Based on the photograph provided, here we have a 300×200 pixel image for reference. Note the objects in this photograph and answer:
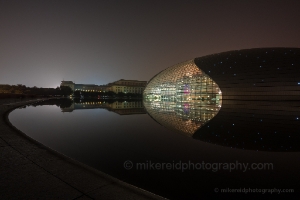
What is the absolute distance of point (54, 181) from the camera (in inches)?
145

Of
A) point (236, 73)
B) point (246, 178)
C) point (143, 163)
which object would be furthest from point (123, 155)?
point (236, 73)

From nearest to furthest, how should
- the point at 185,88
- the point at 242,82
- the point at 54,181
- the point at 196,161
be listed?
the point at 54,181 < the point at 196,161 < the point at 242,82 < the point at 185,88

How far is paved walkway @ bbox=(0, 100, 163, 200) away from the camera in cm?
319

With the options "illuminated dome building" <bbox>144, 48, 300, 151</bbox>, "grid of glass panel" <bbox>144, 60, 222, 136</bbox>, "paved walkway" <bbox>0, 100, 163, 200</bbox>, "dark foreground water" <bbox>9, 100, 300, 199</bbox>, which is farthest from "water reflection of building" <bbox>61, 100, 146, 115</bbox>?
"paved walkway" <bbox>0, 100, 163, 200</bbox>

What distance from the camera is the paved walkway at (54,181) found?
319cm

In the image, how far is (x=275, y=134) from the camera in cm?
1043

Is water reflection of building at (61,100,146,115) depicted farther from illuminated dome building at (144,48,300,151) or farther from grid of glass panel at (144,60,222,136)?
grid of glass panel at (144,60,222,136)

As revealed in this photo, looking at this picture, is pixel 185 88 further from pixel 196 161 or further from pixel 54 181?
pixel 54 181

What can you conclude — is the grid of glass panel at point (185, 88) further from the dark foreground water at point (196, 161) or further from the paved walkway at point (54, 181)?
the paved walkway at point (54, 181)

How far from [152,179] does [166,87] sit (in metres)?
57.0

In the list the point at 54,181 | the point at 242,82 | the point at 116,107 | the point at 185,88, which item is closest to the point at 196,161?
the point at 54,181

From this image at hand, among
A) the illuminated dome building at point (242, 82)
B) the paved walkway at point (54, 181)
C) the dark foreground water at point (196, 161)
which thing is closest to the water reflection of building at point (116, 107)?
the illuminated dome building at point (242, 82)

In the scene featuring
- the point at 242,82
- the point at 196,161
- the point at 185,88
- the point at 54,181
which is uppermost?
the point at 242,82

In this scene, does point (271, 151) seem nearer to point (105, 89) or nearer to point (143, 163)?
point (143, 163)
